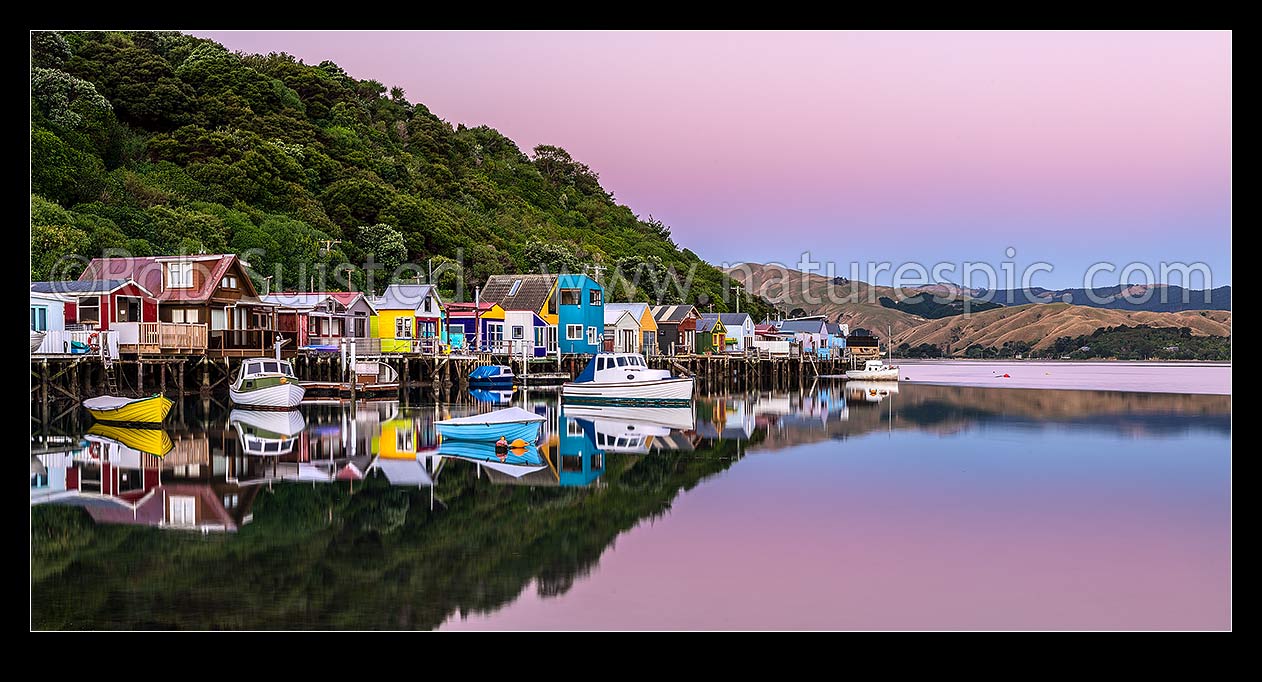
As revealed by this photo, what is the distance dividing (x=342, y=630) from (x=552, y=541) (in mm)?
5074

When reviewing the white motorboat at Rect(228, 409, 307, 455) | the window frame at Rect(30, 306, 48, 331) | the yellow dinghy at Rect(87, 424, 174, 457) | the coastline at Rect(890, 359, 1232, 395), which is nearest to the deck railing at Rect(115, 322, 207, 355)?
the window frame at Rect(30, 306, 48, 331)

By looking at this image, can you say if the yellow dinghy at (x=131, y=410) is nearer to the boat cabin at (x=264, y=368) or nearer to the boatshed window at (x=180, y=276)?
the boat cabin at (x=264, y=368)

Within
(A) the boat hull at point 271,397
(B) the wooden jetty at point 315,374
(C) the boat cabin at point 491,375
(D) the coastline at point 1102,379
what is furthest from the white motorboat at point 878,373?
(A) the boat hull at point 271,397

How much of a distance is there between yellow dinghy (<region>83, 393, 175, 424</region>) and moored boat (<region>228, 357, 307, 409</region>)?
20.2 ft

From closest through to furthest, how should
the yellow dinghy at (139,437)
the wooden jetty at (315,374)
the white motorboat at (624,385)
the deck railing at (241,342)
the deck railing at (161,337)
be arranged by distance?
the yellow dinghy at (139,437) → the wooden jetty at (315,374) → the deck railing at (161,337) → the white motorboat at (624,385) → the deck railing at (241,342)

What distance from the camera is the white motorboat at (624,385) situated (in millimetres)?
42031

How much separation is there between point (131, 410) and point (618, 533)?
20.8m

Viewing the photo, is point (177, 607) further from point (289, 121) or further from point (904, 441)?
point (289, 121)

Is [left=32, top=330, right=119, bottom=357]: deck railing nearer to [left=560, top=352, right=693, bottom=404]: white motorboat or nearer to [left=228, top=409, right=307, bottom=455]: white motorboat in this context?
[left=228, top=409, right=307, bottom=455]: white motorboat

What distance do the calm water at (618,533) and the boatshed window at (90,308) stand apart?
13.1m

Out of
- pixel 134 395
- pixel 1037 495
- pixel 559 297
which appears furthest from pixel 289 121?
pixel 1037 495

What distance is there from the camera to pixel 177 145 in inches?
3420

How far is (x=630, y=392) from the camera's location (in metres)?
42.3
